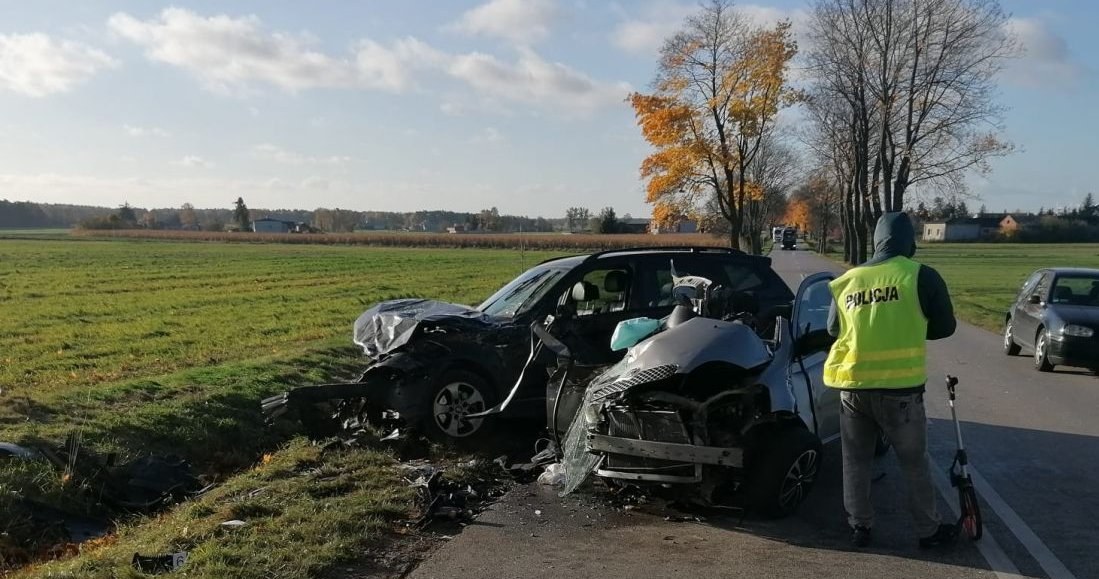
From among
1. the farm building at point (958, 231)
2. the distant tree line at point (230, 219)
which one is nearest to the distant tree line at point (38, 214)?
the distant tree line at point (230, 219)

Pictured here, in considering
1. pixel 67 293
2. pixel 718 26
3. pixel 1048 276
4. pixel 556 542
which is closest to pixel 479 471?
pixel 556 542

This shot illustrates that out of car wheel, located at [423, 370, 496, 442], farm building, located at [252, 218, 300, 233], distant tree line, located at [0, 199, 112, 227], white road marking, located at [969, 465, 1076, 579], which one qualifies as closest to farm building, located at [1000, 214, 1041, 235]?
farm building, located at [252, 218, 300, 233]

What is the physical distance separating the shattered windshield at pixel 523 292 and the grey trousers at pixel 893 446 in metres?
3.83

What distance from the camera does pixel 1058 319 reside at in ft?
38.6

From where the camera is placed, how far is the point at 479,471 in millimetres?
6898

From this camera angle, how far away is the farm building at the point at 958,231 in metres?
121

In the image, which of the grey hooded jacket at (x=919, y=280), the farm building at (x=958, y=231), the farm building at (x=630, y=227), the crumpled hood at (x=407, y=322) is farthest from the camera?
the farm building at (x=958, y=231)

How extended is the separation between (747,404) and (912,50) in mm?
32495

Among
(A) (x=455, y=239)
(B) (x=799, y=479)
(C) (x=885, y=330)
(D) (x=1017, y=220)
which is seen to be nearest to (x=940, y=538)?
(B) (x=799, y=479)

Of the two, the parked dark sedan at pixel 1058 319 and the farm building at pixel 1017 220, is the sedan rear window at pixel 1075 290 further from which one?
the farm building at pixel 1017 220

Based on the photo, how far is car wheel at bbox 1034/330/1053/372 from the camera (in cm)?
1188

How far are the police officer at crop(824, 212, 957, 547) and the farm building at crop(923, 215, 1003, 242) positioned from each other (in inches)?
4926

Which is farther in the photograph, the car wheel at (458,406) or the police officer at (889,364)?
the car wheel at (458,406)

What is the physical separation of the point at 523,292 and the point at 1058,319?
26.1 ft
